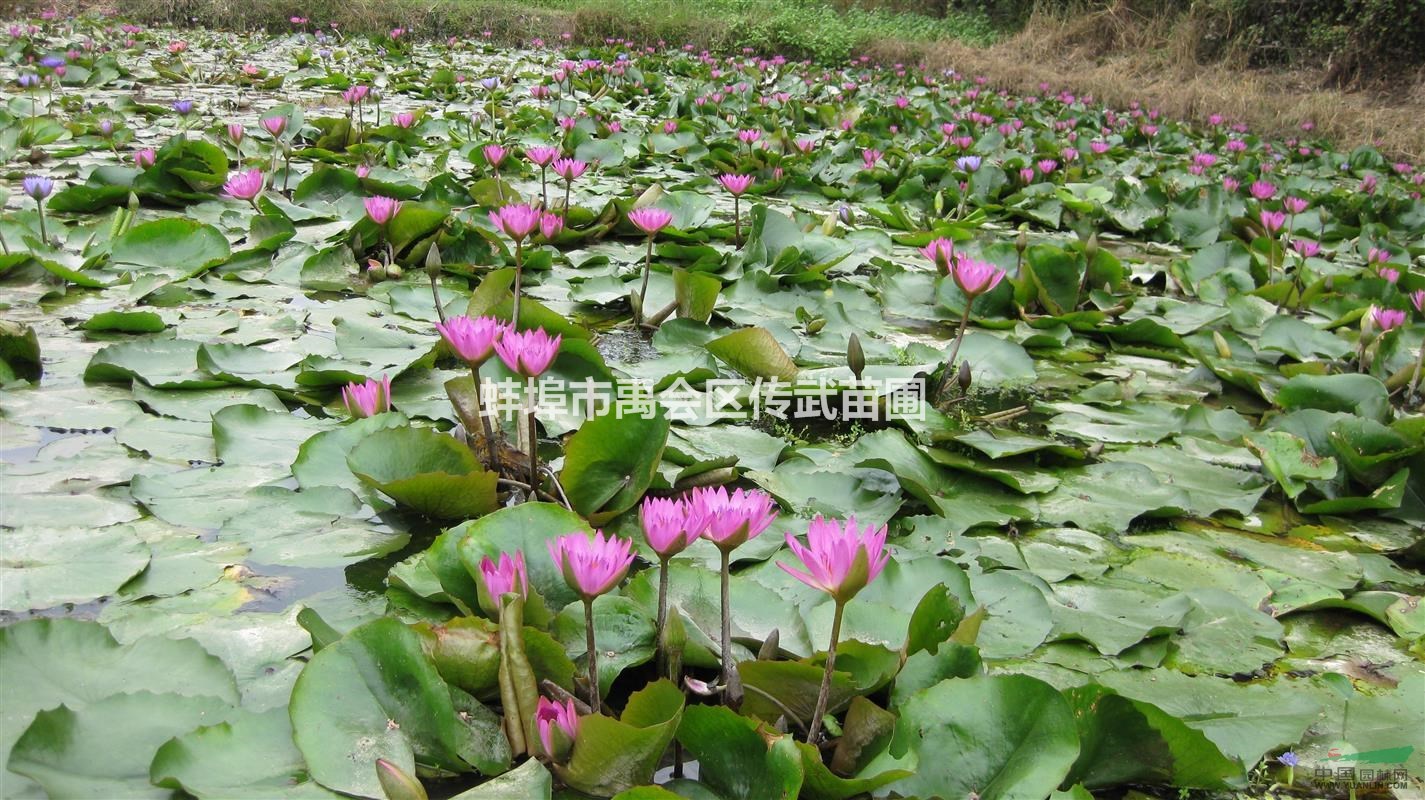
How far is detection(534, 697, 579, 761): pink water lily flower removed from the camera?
98 cm

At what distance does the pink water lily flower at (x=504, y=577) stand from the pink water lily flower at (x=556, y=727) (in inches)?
6.0

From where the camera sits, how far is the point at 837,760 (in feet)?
3.50

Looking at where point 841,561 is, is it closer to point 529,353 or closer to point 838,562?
point 838,562

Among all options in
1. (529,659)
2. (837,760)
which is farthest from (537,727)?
(837,760)

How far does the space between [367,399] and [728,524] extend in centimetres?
93

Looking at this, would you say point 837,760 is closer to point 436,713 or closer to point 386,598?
point 436,713

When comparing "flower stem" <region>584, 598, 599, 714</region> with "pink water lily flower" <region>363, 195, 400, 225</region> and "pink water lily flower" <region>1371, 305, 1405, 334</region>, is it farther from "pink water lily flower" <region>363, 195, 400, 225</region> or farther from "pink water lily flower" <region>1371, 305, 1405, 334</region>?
"pink water lily flower" <region>1371, 305, 1405, 334</region>

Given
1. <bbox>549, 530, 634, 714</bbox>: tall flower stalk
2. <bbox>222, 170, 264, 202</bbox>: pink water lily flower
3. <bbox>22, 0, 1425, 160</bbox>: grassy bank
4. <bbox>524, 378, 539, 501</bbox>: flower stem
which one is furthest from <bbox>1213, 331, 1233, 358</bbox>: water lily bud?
<bbox>22, 0, 1425, 160</bbox>: grassy bank

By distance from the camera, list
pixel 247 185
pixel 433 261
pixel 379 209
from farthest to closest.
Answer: pixel 247 185 < pixel 379 209 < pixel 433 261

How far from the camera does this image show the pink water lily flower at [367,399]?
1693 millimetres

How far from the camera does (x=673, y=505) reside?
1.08 m

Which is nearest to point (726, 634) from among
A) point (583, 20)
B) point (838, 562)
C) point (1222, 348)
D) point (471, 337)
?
point (838, 562)

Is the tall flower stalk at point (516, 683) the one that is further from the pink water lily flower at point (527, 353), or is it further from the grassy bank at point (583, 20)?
the grassy bank at point (583, 20)

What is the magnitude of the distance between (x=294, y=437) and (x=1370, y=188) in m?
6.01
